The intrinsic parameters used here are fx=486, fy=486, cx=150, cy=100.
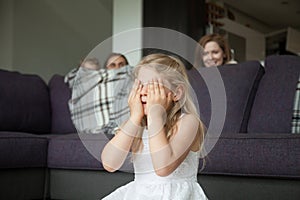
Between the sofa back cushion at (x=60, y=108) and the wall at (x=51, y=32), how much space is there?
1405mm

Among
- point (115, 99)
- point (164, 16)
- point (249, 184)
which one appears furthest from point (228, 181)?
point (164, 16)

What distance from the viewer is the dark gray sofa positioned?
1.67 meters

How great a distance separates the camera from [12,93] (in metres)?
2.69

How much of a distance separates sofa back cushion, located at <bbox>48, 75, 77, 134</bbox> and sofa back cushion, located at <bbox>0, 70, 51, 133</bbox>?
4 cm

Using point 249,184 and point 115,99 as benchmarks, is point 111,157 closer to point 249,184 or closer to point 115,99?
point 249,184

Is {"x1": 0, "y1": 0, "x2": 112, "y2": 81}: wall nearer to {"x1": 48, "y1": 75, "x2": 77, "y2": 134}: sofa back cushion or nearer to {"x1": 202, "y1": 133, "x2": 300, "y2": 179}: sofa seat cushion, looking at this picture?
{"x1": 48, "y1": 75, "x2": 77, "y2": 134}: sofa back cushion

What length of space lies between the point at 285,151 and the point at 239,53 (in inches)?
208

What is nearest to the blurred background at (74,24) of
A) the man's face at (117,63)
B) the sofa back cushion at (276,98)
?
the man's face at (117,63)

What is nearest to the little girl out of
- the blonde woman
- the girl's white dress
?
the girl's white dress

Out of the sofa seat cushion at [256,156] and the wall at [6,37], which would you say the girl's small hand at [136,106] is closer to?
the sofa seat cushion at [256,156]

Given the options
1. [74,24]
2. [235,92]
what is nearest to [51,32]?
[74,24]

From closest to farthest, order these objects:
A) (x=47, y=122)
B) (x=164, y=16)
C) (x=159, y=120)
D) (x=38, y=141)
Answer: (x=159, y=120), (x=38, y=141), (x=47, y=122), (x=164, y=16)

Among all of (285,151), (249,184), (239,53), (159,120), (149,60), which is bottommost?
(249,184)

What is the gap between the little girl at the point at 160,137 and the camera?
122 centimetres
